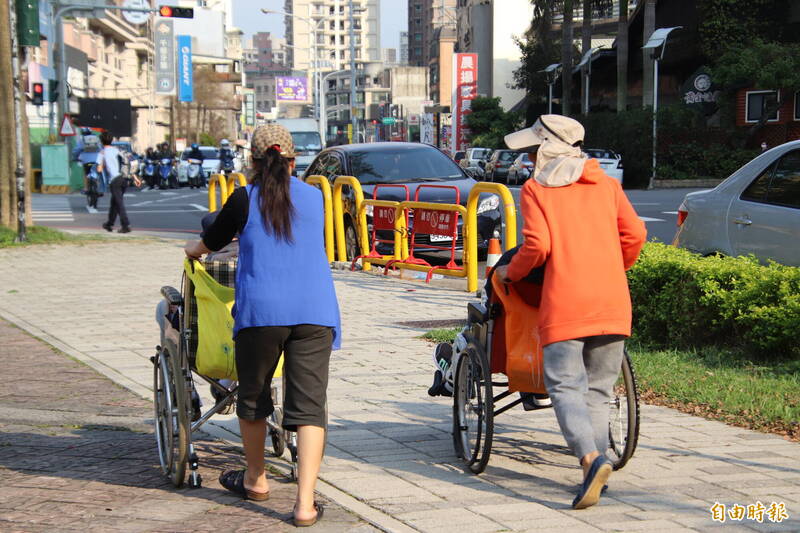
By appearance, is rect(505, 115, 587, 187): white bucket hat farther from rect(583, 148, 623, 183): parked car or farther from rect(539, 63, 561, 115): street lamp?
rect(539, 63, 561, 115): street lamp

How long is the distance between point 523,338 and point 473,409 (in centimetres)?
54

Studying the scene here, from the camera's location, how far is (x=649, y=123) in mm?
39312

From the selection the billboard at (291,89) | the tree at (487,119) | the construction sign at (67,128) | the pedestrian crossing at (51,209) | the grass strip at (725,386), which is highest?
the billboard at (291,89)

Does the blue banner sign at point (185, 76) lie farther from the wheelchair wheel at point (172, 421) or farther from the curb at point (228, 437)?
the wheelchair wheel at point (172, 421)

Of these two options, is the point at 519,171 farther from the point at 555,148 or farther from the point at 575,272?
the point at 575,272

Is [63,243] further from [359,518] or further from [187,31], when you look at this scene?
[187,31]

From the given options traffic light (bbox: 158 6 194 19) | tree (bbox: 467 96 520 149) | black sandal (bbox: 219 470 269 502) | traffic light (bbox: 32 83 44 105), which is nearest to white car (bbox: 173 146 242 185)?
traffic light (bbox: 32 83 44 105)

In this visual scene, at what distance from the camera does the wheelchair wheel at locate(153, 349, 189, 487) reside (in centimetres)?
496

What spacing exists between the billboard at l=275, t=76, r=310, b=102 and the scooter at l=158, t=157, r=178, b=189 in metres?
122

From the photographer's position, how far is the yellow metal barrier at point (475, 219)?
11.1 m

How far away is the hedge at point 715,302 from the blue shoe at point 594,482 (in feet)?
9.61

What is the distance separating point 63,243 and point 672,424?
14.2 meters

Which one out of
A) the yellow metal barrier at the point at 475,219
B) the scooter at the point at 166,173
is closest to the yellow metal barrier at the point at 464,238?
the yellow metal barrier at the point at 475,219

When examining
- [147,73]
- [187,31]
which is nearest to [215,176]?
[147,73]
